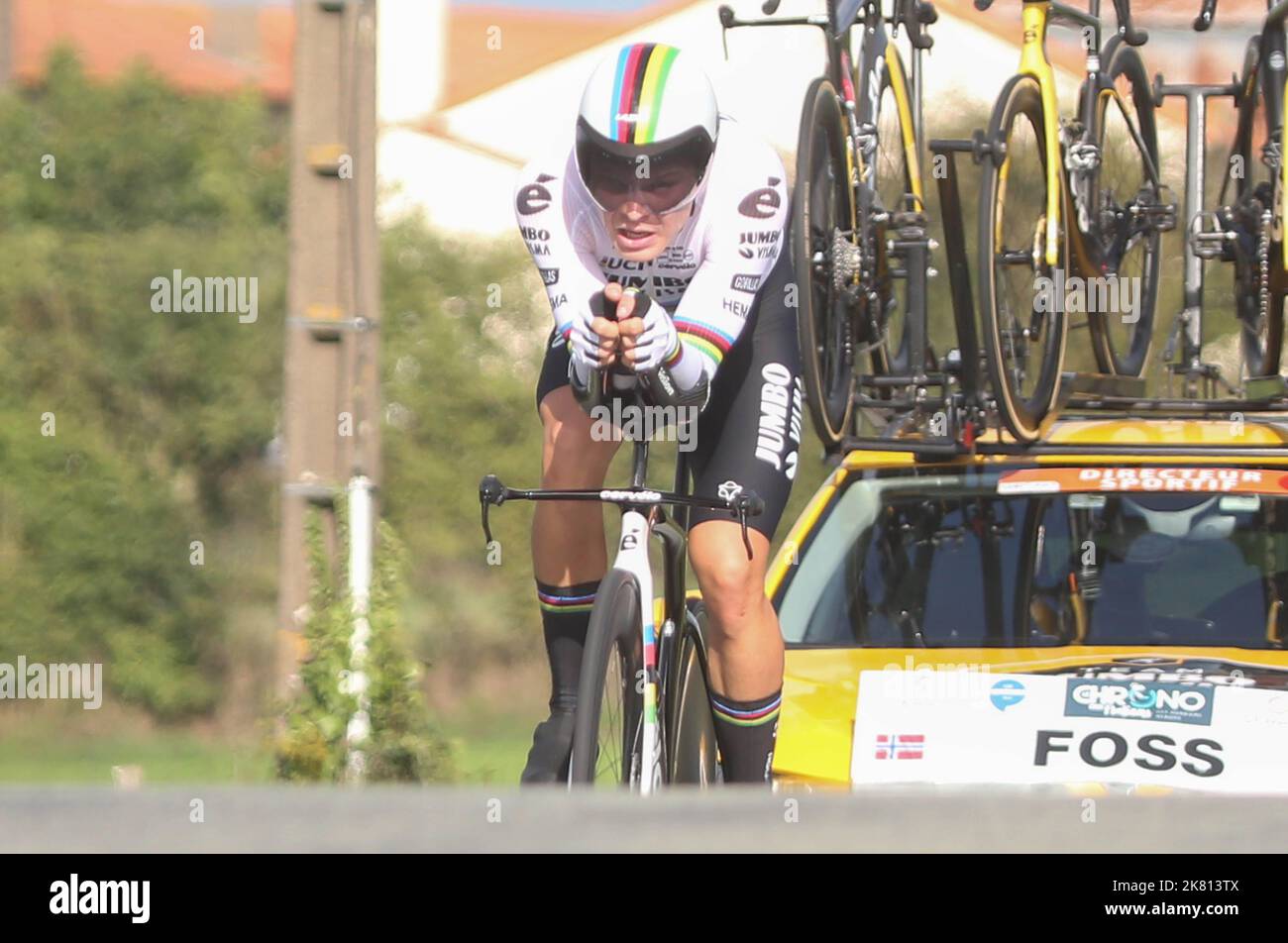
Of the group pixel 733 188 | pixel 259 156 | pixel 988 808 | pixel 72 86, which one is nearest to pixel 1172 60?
pixel 259 156

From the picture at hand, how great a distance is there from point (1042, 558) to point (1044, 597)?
5.4 inches

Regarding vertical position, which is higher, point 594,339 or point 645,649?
point 594,339

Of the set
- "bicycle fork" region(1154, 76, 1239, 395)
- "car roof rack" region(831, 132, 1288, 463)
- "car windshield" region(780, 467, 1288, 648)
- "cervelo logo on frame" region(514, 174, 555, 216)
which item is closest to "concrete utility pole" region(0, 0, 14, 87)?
"bicycle fork" region(1154, 76, 1239, 395)

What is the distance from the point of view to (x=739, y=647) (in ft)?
16.2

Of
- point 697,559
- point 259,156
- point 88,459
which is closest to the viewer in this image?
point 697,559

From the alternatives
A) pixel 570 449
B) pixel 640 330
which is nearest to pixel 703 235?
pixel 640 330

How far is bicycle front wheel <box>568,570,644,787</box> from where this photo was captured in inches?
170

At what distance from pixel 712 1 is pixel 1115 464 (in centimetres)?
2863

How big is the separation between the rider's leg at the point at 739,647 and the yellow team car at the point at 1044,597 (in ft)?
0.43

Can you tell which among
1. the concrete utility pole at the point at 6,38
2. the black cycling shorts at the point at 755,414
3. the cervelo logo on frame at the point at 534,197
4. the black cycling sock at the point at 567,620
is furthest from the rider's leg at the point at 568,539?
the concrete utility pole at the point at 6,38

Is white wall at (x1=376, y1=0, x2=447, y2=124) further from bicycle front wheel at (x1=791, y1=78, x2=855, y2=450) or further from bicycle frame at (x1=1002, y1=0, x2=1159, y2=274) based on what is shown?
bicycle front wheel at (x1=791, y1=78, x2=855, y2=450)

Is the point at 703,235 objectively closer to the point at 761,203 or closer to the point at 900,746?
the point at 761,203

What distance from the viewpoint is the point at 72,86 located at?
1978 cm
